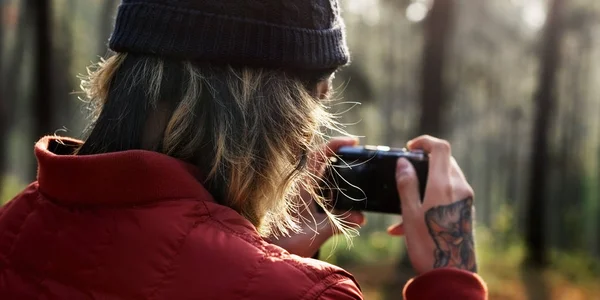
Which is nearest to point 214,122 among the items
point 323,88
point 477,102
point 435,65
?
point 323,88

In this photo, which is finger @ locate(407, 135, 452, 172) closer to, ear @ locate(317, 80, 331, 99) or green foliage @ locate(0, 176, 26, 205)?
ear @ locate(317, 80, 331, 99)

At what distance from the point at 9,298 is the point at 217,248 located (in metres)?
0.42

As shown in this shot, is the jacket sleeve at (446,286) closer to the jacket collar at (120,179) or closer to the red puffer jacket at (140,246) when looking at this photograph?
the red puffer jacket at (140,246)

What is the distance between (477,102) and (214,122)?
44.3m

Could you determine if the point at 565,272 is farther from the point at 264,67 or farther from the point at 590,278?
the point at 264,67

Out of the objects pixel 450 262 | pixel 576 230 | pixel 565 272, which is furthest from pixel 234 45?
pixel 576 230

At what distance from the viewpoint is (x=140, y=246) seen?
49.2 inches

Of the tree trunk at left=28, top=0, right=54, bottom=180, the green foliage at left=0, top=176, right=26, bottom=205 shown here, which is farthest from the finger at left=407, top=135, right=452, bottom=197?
the green foliage at left=0, top=176, right=26, bottom=205

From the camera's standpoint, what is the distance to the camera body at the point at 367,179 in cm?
220

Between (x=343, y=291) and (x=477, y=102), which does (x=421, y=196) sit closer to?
(x=343, y=291)

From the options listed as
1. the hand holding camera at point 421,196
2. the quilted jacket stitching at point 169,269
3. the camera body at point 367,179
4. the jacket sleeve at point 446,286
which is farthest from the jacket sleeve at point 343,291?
the camera body at point 367,179

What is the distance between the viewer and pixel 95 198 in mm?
1309

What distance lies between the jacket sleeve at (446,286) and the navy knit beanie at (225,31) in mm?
578

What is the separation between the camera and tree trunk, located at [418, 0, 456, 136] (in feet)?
38.7
